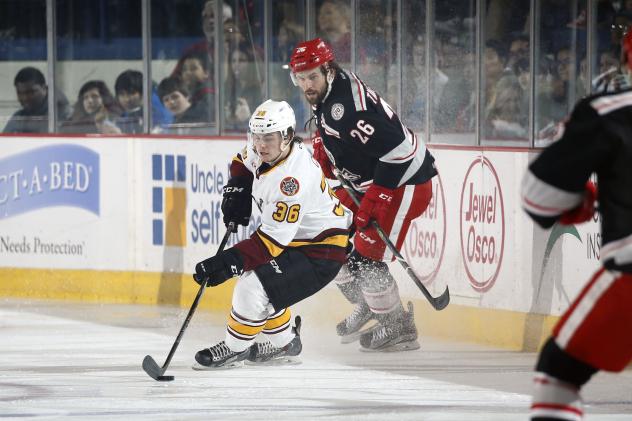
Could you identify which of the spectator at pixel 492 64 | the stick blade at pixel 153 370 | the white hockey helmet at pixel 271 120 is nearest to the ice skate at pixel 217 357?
the stick blade at pixel 153 370

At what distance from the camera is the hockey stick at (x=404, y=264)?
22.9ft

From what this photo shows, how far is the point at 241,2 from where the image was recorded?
368 inches

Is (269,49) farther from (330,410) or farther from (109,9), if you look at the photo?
(330,410)

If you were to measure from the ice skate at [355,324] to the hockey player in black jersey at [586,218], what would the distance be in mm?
3995

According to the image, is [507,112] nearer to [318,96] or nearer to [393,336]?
[318,96]

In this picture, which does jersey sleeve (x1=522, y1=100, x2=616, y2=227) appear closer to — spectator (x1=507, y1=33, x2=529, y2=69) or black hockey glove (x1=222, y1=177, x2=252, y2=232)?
black hockey glove (x1=222, y1=177, x2=252, y2=232)

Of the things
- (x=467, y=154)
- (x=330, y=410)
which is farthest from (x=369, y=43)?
(x=330, y=410)

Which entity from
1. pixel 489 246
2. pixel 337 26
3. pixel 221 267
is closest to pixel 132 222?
pixel 337 26

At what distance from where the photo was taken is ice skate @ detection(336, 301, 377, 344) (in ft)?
23.8

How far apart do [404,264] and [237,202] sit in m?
1.08

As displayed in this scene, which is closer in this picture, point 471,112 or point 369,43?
point 471,112

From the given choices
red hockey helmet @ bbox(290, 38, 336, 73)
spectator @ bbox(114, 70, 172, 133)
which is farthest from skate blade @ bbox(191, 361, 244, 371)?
spectator @ bbox(114, 70, 172, 133)

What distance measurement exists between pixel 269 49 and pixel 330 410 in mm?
4382

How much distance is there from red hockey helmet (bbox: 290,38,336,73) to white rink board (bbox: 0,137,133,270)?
99.4 inches
